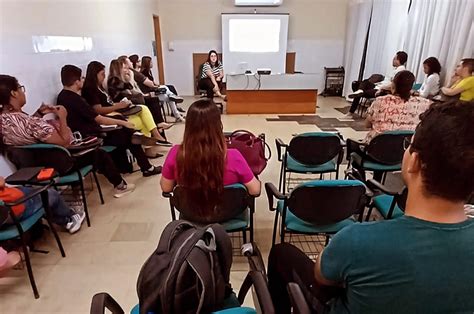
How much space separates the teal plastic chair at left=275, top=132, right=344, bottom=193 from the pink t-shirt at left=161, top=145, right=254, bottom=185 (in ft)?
3.07

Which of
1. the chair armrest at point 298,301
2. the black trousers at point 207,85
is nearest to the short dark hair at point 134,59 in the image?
the black trousers at point 207,85

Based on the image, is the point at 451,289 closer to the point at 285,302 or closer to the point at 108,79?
the point at 285,302

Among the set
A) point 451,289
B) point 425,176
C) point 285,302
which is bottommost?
point 285,302

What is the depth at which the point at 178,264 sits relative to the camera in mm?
966

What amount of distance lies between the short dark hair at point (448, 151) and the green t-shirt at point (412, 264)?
89mm

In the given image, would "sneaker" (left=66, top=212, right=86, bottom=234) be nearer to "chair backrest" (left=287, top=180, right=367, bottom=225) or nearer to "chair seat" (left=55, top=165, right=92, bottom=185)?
"chair seat" (left=55, top=165, right=92, bottom=185)

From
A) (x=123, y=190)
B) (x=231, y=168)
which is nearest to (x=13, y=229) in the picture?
(x=231, y=168)

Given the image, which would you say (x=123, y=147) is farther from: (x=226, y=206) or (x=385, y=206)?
(x=385, y=206)

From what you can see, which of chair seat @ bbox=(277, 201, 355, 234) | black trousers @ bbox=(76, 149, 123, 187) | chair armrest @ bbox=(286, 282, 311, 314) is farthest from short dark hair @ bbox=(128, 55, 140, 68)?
chair armrest @ bbox=(286, 282, 311, 314)

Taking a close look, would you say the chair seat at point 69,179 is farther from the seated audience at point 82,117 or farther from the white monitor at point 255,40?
the white monitor at point 255,40

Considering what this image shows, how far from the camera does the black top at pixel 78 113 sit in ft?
9.97

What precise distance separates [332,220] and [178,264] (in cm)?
110

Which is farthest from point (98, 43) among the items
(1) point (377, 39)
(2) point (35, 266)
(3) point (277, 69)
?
(1) point (377, 39)

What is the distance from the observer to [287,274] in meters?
1.31
